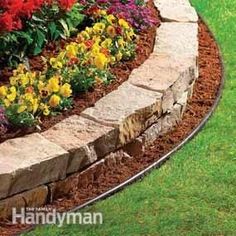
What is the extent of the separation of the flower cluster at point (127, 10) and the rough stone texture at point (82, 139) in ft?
5.80

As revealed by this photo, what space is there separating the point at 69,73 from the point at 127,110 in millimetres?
554

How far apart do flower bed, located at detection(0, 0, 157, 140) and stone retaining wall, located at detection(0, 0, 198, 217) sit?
17 cm

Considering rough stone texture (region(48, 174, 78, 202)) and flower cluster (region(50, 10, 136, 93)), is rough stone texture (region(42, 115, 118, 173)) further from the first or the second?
flower cluster (region(50, 10, 136, 93))

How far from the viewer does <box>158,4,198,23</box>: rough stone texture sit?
8242 mm

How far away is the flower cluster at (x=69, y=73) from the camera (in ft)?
19.5

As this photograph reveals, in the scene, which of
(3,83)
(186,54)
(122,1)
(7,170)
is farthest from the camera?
(122,1)

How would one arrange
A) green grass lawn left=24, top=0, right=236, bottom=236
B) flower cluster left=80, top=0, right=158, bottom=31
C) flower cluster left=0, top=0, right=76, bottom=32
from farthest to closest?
flower cluster left=80, top=0, right=158, bottom=31
flower cluster left=0, top=0, right=76, bottom=32
green grass lawn left=24, top=0, right=236, bottom=236

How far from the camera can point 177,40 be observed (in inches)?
302

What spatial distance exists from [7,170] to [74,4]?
243 cm

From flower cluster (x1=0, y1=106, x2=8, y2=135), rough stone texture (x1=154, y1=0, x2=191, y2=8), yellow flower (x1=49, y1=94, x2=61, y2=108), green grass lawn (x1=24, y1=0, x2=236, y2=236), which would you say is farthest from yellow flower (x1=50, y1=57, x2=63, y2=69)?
rough stone texture (x1=154, y1=0, x2=191, y2=8)

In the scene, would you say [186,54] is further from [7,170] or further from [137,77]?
[7,170]

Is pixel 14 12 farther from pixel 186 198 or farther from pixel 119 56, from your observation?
pixel 186 198

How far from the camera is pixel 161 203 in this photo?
5.57m

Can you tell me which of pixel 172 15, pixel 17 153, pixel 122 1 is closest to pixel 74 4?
pixel 122 1
